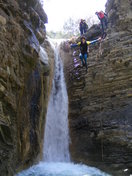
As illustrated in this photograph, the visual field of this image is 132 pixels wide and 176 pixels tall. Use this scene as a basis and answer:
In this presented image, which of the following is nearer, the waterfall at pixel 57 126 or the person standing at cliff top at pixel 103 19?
the waterfall at pixel 57 126

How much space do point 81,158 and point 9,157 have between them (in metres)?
5.47

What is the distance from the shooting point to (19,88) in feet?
22.2

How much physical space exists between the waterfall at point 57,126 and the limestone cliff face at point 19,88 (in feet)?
3.57

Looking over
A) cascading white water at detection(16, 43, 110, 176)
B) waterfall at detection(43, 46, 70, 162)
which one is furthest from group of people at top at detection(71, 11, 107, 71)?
waterfall at detection(43, 46, 70, 162)

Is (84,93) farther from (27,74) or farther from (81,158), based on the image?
(27,74)

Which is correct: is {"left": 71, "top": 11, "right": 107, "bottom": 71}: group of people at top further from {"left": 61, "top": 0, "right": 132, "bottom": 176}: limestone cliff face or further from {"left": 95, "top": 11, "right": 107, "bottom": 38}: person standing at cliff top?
{"left": 61, "top": 0, "right": 132, "bottom": 176}: limestone cliff face

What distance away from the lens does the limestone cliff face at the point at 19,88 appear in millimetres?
5667

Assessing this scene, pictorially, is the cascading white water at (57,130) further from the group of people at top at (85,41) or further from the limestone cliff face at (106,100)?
the group of people at top at (85,41)

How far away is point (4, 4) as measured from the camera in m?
6.73

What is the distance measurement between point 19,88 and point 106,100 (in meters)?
5.56

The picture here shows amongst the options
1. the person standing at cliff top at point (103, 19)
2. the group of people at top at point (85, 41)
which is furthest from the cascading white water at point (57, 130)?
the person standing at cliff top at point (103, 19)

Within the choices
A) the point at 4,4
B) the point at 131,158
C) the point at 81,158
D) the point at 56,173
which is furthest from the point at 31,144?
the point at 4,4

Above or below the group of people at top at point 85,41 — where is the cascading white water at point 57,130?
below

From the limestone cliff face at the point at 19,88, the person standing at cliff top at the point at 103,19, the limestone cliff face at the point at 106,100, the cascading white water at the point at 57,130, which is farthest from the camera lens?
the person standing at cliff top at the point at 103,19
